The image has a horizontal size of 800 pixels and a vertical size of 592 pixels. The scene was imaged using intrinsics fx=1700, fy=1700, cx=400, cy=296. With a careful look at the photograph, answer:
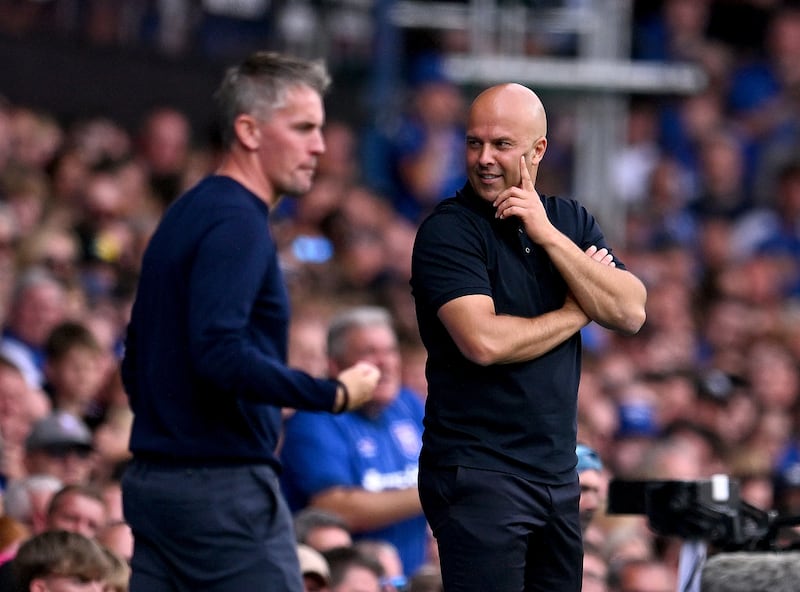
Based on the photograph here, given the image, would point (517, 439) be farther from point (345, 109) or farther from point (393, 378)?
point (345, 109)

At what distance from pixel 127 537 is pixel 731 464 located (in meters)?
4.59

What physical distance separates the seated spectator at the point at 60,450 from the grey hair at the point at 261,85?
2.74 meters

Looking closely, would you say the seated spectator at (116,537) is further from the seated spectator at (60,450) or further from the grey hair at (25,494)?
the seated spectator at (60,450)

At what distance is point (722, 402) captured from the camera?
35.9 feet

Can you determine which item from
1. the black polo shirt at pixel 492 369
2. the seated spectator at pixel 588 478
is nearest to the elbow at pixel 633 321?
the black polo shirt at pixel 492 369

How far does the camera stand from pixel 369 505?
6648 millimetres

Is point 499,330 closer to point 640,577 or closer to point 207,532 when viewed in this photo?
point 207,532

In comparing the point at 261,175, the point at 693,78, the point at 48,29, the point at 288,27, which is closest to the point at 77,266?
→ the point at 48,29

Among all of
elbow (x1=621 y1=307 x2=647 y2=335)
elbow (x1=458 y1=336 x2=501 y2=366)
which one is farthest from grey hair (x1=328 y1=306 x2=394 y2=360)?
elbow (x1=458 y1=336 x2=501 y2=366)

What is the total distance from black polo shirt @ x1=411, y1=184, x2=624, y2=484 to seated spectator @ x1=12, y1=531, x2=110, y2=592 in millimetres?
1502

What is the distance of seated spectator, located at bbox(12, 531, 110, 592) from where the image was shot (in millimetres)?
5242

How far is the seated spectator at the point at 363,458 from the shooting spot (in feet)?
21.9

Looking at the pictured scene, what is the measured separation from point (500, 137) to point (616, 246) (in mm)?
9756

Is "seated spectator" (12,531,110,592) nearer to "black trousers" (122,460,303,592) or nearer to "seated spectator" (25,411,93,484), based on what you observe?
"black trousers" (122,460,303,592)
